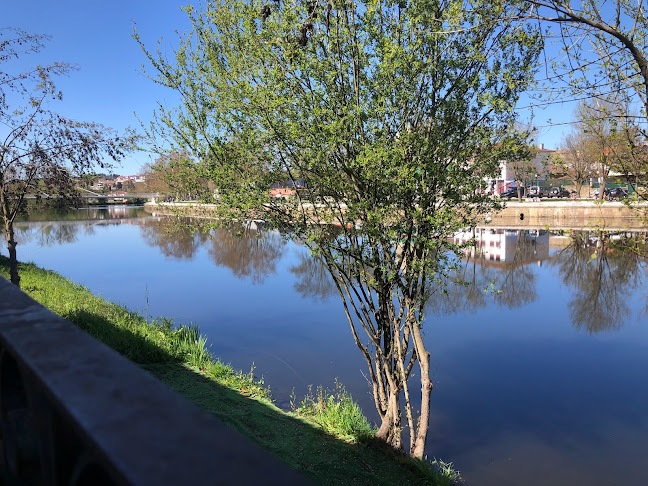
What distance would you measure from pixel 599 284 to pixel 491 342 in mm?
9613

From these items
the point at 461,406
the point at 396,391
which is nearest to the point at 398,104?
the point at 396,391

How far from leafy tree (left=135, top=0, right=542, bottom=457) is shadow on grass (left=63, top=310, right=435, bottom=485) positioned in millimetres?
623

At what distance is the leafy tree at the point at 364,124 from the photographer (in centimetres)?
579

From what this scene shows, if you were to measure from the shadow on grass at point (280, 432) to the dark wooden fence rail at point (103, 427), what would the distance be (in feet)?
15.0

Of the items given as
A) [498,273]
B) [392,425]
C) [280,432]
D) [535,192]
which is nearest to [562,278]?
[498,273]

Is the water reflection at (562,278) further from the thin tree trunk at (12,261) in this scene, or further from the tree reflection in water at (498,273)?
the thin tree trunk at (12,261)

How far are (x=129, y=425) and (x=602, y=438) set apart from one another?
1034 cm

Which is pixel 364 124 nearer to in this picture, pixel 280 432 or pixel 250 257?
pixel 280 432

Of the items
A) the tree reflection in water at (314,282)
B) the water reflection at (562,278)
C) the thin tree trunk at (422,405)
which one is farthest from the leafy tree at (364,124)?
the tree reflection in water at (314,282)

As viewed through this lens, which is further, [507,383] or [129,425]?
[507,383]

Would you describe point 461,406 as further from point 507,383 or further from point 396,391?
point 396,391

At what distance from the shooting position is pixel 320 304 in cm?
1692

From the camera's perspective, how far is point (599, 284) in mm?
20000

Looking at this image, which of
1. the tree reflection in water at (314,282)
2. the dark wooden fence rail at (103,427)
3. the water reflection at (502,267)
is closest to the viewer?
the dark wooden fence rail at (103,427)
